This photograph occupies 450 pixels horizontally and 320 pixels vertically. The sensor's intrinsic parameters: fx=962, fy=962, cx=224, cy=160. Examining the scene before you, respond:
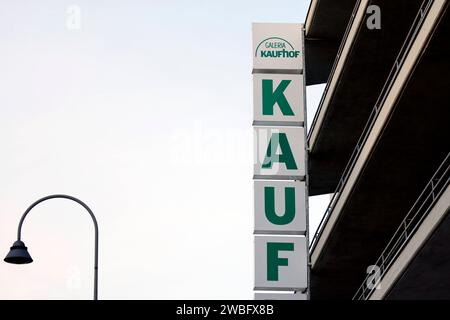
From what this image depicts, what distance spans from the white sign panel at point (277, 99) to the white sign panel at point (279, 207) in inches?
84.2

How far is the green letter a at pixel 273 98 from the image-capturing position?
31.2 m

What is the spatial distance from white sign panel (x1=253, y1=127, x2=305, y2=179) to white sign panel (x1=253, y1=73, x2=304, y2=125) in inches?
14.1

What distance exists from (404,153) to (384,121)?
1992 millimetres

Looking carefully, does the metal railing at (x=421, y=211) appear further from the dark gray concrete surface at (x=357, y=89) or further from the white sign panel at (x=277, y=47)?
the white sign panel at (x=277, y=47)

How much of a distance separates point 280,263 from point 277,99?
5.39 metres

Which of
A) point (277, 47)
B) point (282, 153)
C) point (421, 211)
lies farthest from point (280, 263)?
point (277, 47)

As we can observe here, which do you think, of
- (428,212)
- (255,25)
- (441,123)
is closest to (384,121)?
(441,123)

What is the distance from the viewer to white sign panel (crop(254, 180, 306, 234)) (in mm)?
30141

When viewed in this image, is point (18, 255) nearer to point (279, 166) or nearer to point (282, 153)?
point (279, 166)

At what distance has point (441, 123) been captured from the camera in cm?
2442

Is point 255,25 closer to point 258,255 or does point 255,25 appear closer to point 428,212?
point 258,255

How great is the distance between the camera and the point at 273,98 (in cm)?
3139

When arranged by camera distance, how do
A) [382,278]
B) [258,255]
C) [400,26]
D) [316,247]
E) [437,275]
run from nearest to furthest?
[437,275] → [382,278] → [400,26] → [258,255] → [316,247]

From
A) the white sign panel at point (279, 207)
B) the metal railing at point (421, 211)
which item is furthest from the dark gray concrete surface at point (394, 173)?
the white sign panel at point (279, 207)
